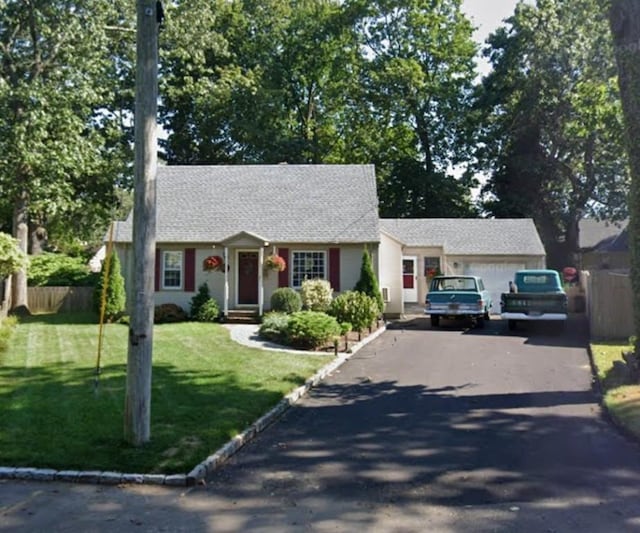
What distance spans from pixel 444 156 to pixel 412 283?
17.3 m

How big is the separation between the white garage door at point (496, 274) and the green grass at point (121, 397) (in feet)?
46.8

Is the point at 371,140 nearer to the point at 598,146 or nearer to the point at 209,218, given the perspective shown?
the point at 598,146

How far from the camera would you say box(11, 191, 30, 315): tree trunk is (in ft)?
73.5

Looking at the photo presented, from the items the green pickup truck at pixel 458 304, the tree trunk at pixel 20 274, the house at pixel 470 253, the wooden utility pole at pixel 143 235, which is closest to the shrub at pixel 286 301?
the green pickup truck at pixel 458 304

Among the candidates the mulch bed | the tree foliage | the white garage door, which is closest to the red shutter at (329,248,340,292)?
the mulch bed

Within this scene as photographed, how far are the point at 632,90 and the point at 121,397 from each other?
10.0 metres

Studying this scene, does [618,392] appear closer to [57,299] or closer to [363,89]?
[57,299]

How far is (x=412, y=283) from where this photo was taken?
27.0 meters

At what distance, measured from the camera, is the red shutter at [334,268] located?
21.7 meters

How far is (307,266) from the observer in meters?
22.0

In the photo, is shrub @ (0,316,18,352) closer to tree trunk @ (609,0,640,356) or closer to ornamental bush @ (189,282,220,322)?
ornamental bush @ (189,282,220,322)

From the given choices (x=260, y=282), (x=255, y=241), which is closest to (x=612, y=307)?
(x=260, y=282)

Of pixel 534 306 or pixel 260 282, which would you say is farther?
pixel 260 282

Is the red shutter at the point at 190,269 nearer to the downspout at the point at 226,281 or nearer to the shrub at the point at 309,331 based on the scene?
the downspout at the point at 226,281
